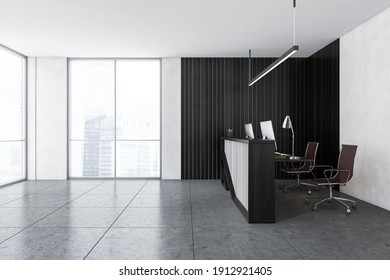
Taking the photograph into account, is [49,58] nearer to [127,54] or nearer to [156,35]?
[127,54]

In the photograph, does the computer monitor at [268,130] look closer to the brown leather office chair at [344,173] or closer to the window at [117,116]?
the brown leather office chair at [344,173]

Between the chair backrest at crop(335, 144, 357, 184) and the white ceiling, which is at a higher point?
the white ceiling

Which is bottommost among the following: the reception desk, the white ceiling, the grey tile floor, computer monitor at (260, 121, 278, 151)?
the grey tile floor

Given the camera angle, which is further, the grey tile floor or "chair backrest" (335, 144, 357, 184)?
"chair backrest" (335, 144, 357, 184)

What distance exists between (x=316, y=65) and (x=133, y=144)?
5.22 meters

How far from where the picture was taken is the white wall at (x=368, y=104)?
4969 millimetres

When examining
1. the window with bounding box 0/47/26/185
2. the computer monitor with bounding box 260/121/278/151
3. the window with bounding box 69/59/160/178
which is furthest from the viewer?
the window with bounding box 69/59/160/178

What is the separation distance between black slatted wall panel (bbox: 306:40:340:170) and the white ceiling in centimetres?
34

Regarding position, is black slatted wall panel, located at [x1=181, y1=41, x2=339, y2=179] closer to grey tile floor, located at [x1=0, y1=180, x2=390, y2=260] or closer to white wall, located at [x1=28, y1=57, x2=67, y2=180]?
grey tile floor, located at [x1=0, y1=180, x2=390, y2=260]

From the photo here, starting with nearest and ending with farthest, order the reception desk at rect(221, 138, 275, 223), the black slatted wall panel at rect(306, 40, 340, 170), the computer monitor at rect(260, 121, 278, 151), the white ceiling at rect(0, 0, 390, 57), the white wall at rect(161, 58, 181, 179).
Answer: the reception desk at rect(221, 138, 275, 223)
the white ceiling at rect(0, 0, 390, 57)
the computer monitor at rect(260, 121, 278, 151)
the black slatted wall panel at rect(306, 40, 340, 170)
the white wall at rect(161, 58, 181, 179)

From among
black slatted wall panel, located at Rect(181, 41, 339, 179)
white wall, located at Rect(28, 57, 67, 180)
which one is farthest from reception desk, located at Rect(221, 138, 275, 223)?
white wall, located at Rect(28, 57, 67, 180)

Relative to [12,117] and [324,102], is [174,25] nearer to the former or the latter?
[324,102]

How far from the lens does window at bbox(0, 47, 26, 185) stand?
7.16 m

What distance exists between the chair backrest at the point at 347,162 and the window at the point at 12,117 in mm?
7305
